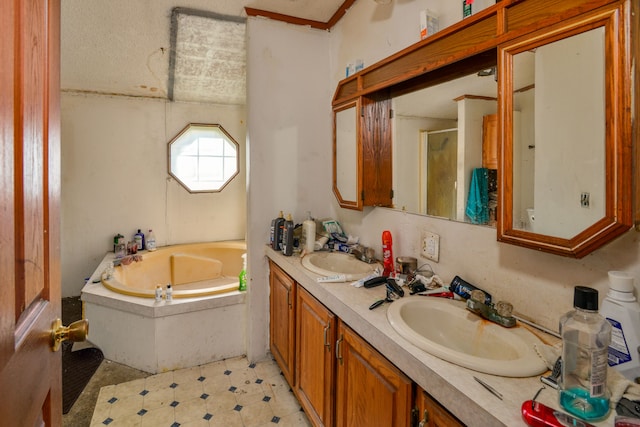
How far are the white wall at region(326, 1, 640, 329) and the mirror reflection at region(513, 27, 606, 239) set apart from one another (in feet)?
0.45

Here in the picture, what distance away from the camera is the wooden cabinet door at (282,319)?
184 cm

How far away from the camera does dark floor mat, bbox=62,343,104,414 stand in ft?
6.42

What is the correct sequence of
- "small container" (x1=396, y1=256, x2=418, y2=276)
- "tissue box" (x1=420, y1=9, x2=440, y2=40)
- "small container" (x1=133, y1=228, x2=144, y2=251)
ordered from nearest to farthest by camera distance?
"tissue box" (x1=420, y1=9, x2=440, y2=40), "small container" (x1=396, y1=256, x2=418, y2=276), "small container" (x1=133, y1=228, x2=144, y2=251)

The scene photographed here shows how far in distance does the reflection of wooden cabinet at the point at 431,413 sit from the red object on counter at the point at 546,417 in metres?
0.18

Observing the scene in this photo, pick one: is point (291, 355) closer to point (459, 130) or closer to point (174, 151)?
point (459, 130)

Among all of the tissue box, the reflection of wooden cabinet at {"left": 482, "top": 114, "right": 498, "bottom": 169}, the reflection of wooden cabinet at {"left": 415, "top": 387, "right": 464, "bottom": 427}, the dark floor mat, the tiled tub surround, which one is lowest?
the dark floor mat

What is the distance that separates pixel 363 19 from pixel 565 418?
2003 millimetres

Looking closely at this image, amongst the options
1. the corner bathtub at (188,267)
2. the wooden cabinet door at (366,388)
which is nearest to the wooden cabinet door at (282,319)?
the wooden cabinet door at (366,388)

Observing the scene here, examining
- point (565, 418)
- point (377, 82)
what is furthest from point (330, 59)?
point (565, 418)

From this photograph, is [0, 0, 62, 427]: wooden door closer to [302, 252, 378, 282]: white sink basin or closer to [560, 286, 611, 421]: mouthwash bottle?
A: [560, 286, 611, 421]: mouthwash bottle

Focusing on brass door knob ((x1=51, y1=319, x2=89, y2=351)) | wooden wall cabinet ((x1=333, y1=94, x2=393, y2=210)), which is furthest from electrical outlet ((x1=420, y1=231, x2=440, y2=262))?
brass door knob ((x1=51, y1=319, x2=89, y2=351))

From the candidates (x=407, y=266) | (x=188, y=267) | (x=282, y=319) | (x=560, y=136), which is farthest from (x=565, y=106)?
(x=188, y=267)

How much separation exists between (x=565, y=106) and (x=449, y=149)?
503mm

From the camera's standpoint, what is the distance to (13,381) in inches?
20.2
